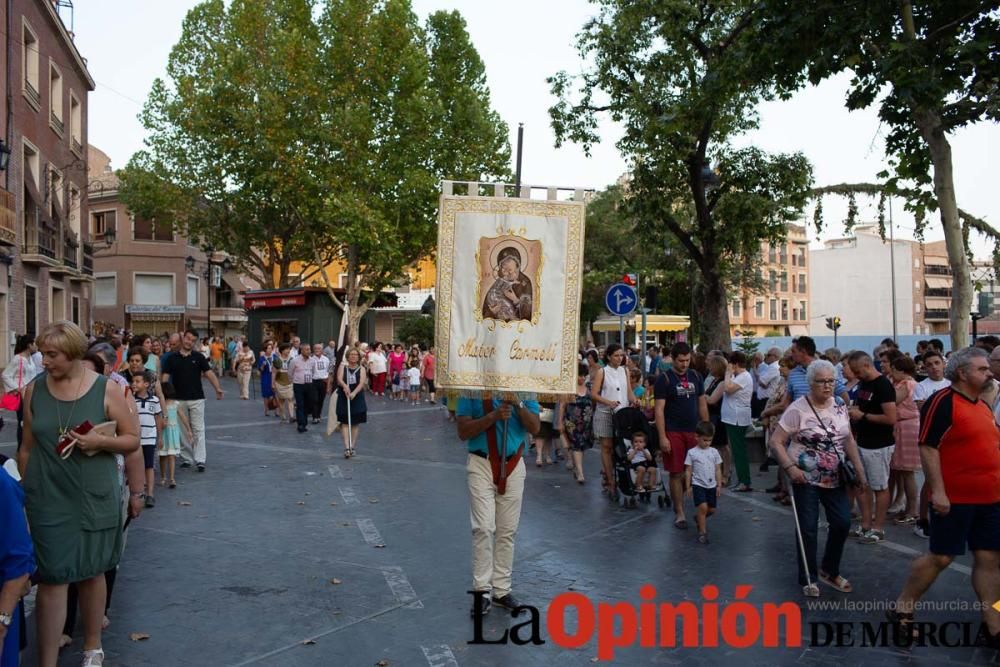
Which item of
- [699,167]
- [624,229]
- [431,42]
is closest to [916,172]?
[699,167]

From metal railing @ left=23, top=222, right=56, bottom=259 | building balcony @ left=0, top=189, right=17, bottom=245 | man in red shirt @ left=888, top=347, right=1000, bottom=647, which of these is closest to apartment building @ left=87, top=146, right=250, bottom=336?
metal railing @ left=23, top=222, right=56, bottom=259

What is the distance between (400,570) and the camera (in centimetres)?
685

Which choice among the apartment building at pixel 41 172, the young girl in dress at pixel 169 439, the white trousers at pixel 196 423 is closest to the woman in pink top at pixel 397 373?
the apartment building at pixel 41 172

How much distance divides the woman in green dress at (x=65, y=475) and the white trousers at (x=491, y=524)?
2.27 metres

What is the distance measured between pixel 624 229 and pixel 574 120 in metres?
25.0

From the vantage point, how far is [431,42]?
118 feet

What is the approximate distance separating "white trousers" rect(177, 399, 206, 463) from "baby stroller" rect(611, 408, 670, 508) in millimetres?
5634

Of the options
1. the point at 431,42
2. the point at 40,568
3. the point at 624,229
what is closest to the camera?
the point at 40,568

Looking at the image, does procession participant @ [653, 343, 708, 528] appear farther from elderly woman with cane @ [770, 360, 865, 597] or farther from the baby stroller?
elderly woman with cane @ [770, 360, 865, 597]

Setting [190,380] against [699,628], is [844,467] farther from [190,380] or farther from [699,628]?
[190,380]

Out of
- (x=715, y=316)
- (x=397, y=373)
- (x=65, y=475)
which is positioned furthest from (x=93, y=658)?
(x=397, y=373)

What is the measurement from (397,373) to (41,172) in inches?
473

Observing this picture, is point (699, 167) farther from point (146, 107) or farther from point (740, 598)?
point (146, 107)

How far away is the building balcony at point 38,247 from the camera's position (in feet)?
79.4
